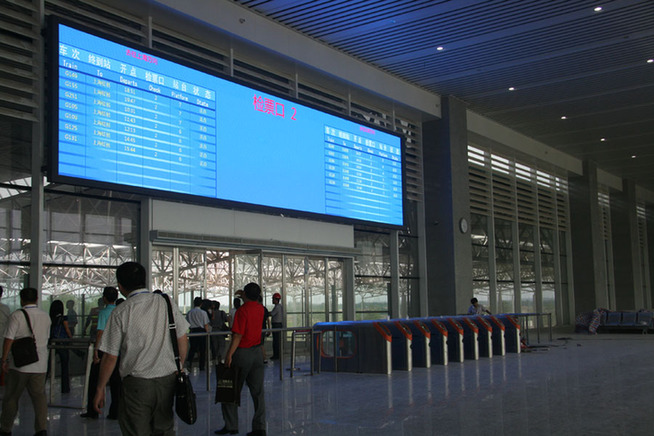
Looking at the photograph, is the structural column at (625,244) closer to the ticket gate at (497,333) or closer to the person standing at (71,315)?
the ticket gate at (497,333)

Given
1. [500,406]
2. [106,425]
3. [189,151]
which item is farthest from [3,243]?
[500,406]

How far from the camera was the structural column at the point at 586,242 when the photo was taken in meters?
27.4

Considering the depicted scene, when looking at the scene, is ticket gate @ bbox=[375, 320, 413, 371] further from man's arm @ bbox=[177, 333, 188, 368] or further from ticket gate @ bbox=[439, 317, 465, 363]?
man's arm @ bbox=[177, 333, 188, 368]

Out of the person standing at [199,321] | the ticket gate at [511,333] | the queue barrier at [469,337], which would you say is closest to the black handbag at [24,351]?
the person standing at [199,321]

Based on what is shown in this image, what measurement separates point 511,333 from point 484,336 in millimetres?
1346

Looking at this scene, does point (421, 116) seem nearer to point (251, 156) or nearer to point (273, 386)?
point (251, 156)

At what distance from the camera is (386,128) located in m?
16.9

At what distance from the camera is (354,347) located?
1145cm

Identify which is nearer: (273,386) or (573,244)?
(273,386)

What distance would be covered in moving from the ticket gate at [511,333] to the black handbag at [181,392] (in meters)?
11.6

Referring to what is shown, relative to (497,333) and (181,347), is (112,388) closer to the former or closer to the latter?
(181,347)

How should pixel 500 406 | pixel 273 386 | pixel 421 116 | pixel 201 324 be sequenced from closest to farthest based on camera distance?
pixel 500 406 → pixel 273 386 → pixel 201 324 → pixel 421 116

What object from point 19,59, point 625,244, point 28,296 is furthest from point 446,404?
point 625,244

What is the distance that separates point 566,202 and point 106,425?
2403cm
